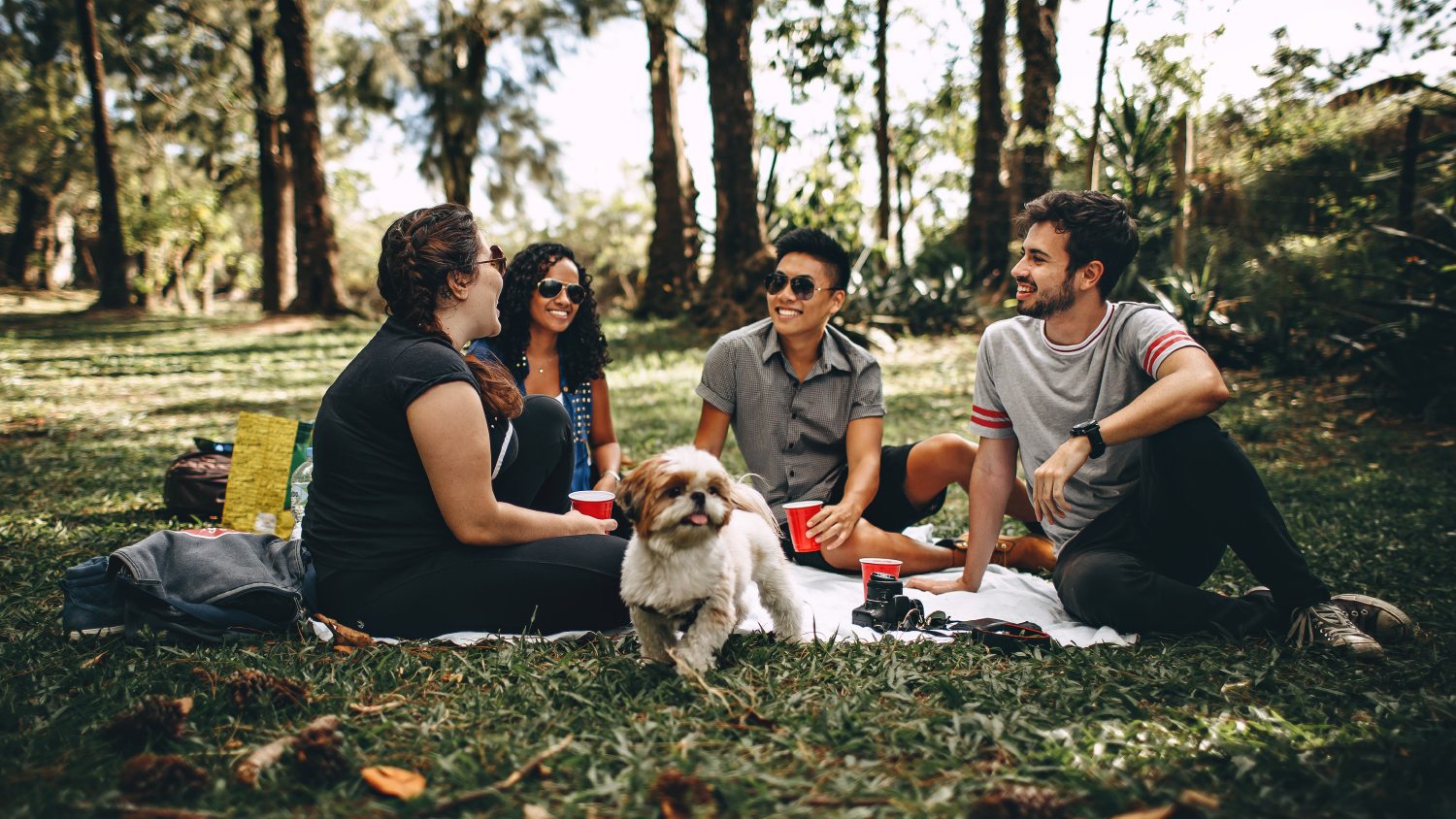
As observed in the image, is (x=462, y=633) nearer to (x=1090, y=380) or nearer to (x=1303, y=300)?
(x=1090, y=380)

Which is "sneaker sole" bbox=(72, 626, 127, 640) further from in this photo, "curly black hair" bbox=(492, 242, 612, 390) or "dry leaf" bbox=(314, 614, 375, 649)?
"curly black hair" bbox=(492, 242, 612, 390)

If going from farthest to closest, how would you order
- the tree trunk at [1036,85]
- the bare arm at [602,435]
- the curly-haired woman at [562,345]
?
1. the tree trunk at [1036,85]
2. the bare arm at [602,435]
3. the curly-haired woman at [562,345]

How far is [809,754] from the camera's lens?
1.90 m

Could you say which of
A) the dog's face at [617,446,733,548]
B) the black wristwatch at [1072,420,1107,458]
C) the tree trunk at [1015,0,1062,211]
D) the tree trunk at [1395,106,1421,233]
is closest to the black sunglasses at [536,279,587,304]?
the dog's face at [617,446,733,548]

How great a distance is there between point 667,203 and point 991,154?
252 inches

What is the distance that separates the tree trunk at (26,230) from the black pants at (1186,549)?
32.8 meters

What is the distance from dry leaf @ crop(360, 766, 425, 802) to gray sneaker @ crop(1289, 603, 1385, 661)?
109 inches

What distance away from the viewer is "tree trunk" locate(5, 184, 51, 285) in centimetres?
2483

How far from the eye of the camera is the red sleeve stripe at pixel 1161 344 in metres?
2.76

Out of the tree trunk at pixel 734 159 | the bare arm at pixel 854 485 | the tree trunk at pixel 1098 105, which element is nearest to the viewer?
the bare arm at pixel 854 485

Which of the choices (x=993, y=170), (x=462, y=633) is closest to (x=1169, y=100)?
(x=993, y=170)

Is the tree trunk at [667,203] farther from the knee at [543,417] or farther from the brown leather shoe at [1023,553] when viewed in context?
the knee at [543,417]

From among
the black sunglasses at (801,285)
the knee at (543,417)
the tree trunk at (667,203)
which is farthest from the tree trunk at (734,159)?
the knee at (543,417)

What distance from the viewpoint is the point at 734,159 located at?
11.3 metres
